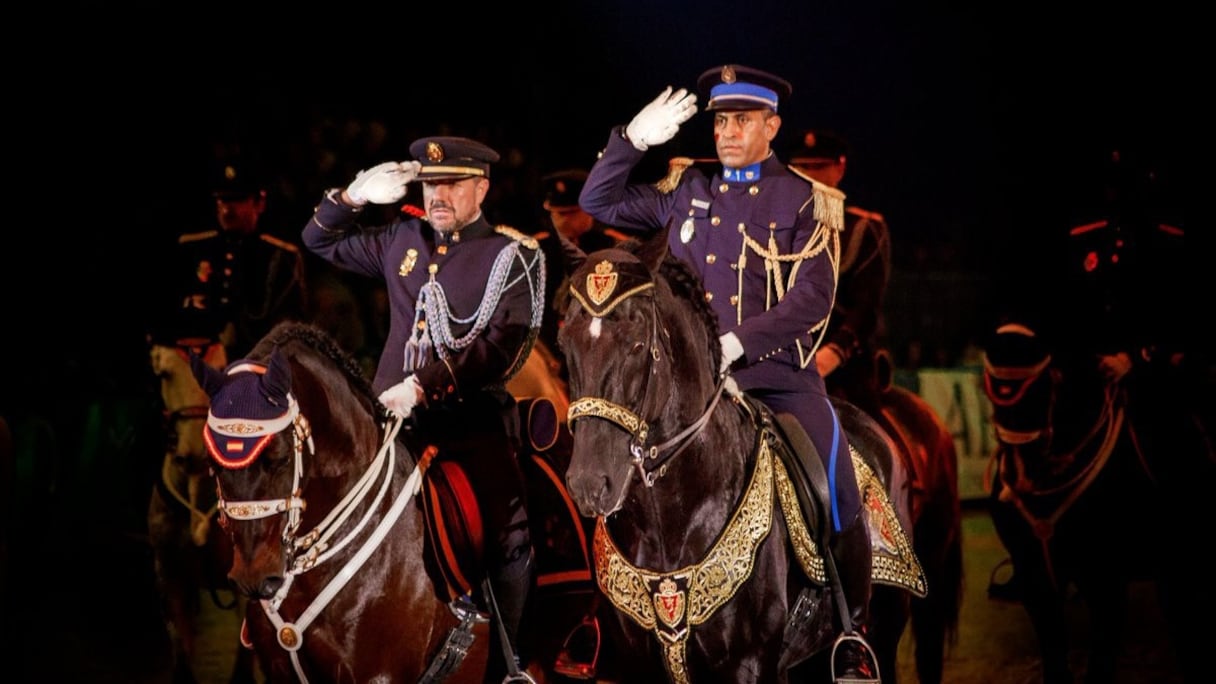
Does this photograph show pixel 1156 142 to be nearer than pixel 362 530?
No

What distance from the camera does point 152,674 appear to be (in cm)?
865

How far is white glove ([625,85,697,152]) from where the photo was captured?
5.04 m

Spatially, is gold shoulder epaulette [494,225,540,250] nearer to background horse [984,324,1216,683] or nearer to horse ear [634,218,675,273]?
horse ear [634,218,675,273]

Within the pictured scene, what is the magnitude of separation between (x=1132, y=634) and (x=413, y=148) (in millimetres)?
6134

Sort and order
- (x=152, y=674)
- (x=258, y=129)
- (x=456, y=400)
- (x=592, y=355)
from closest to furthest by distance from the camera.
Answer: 1. (x=592, y=355)
2. (x=456, y=400)
3. (x=152, y=674)
4. (x=258, y=129)

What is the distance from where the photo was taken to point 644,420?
440 centimetres

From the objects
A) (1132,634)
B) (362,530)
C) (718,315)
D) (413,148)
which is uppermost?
(413,148)

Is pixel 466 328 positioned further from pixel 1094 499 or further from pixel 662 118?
pixel 1094 499

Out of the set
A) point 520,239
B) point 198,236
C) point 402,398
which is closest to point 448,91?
point 198,236

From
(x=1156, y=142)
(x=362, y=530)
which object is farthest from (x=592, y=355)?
(x=1156, y=142)

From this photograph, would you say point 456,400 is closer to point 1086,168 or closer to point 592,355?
point 592,355

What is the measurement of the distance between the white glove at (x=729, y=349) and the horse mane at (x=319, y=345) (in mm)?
1302

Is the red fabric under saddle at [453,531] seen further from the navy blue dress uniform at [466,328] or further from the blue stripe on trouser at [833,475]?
the blue stripe on trouser at [833,475]

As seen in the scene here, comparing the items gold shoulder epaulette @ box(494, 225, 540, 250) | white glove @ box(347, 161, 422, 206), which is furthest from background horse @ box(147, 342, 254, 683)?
gold shoulder epaulette @ box(494, 225, 540, 250)
